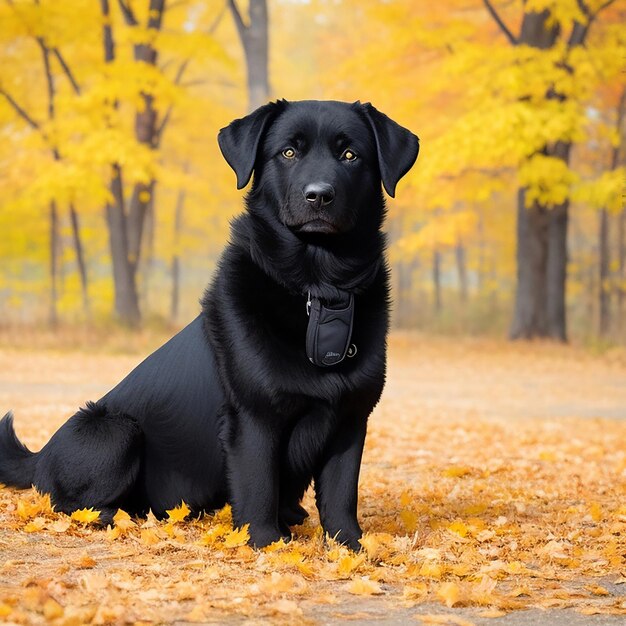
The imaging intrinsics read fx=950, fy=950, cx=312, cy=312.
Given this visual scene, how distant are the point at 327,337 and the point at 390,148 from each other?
878 mm

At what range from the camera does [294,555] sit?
148 inches

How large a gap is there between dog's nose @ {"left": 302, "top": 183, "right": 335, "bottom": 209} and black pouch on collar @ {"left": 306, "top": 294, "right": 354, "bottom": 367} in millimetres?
469

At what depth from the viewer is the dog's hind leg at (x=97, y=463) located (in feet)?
14.0

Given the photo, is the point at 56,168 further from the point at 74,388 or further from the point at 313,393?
the point at 313,393

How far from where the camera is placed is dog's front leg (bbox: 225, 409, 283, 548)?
384 centimetres

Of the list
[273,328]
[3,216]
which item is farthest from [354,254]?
[3,216]

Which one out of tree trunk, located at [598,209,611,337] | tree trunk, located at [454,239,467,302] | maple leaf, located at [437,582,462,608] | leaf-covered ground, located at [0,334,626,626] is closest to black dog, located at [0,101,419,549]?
leaf-covered ground, located at [0,334,626,626]

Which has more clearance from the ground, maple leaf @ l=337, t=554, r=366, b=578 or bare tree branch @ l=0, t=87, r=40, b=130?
bare tree branch @ l=0, t=87, r=40, b=130

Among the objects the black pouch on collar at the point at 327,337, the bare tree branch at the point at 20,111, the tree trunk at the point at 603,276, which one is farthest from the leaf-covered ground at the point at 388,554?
the tree trunk at the point at 603,276

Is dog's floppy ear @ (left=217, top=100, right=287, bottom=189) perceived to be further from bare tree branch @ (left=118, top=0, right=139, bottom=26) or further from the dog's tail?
bare tree branch @ (left=118, top=0, right=139, bottom=26)

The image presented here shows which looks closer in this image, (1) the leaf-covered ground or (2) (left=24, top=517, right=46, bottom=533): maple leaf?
(1) the leaf-covered ground

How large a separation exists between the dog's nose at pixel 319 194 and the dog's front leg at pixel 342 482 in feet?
3.03

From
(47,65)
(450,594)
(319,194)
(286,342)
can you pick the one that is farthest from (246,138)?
(47,65)

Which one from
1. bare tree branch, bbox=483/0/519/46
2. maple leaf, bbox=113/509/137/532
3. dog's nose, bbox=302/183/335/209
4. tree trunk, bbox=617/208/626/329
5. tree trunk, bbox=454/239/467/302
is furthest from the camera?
tree trunk, bbox=454/239/467/302
